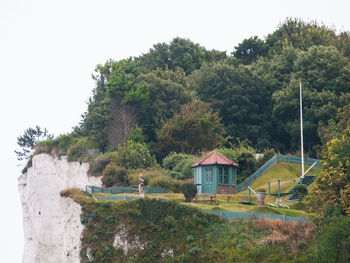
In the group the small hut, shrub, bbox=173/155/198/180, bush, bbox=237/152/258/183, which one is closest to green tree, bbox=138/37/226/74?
shrub, bbox=173/155/198/180

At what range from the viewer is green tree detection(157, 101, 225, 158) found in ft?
215

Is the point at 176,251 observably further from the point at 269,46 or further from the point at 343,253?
the point at 269,46

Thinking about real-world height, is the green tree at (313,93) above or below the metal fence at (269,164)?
above

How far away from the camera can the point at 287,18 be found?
8981 cm

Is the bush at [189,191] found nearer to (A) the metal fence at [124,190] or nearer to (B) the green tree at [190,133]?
(A) the metal fence at [124,190]

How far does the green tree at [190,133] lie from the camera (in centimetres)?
6556

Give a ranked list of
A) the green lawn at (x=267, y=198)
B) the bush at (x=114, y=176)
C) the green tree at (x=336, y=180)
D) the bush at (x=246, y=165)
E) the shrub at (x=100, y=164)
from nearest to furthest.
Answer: the green tree at (x=336, y=180) → the green lawn at (x=267, y=198) → the bush at (x=114, y=176) → the bush at (x=246, y=165) → the shrub at (x=100, y=164)

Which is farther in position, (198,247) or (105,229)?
(105,229)

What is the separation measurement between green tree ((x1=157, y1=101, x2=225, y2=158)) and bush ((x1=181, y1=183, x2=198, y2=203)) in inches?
765

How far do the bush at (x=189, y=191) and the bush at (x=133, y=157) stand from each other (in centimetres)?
1370

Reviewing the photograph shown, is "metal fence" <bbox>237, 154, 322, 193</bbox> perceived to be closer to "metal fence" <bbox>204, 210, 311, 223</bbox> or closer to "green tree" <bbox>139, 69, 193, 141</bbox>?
"metal fence" <bbox>204, 210, 311, 223</bbox>

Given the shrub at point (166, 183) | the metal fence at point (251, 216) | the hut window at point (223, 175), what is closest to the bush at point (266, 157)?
the hut window at point (223, 175)

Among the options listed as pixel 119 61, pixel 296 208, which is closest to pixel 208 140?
pixel 119 61

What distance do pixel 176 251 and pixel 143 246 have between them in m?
2.64
